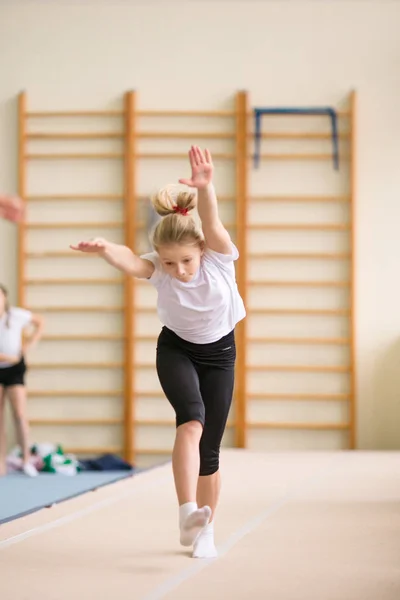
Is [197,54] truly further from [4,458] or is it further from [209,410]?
[209,410]

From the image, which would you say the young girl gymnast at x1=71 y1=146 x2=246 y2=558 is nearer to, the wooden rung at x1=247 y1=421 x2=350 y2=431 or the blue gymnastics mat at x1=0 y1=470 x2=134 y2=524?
the blue gymnastics mat at x1=0 y1=470 x2=134 y2=524

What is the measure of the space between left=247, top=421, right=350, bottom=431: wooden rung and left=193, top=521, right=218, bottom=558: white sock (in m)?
4.37

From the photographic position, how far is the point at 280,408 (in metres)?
7.72

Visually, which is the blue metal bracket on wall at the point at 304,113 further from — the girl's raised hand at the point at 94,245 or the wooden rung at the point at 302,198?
the girl's raised hand at the point at 94,245

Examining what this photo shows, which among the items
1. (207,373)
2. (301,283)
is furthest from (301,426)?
(207,373)

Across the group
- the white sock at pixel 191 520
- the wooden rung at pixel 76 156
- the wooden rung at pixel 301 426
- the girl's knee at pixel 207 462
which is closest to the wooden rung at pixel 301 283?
the wooden rung at pixel 301 426

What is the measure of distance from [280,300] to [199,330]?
14.8 feet

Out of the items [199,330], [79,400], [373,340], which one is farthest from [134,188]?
[199,330]

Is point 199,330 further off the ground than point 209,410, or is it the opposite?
point 199,330

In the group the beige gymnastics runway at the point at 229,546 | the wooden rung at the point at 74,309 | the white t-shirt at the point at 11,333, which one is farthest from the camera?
the wooden rung at the point at 74,309

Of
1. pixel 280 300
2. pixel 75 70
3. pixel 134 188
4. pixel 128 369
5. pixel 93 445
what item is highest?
pixel 75 70

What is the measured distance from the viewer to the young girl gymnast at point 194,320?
3.14 meters

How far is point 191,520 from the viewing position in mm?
3012

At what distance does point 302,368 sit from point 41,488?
2752 mm
